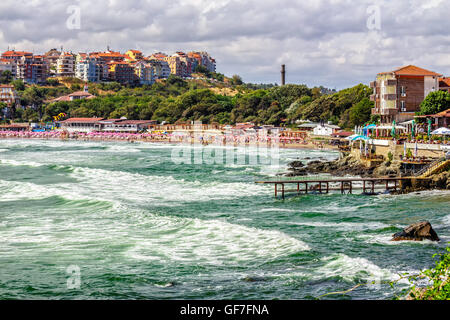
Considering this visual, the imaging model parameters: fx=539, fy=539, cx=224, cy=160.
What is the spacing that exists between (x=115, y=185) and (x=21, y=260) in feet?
82.6

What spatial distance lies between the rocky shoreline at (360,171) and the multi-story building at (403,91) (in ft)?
62.6

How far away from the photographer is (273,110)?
463 ft

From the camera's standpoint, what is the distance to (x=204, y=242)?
25.9m

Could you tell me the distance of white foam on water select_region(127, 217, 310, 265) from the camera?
75.7 feet

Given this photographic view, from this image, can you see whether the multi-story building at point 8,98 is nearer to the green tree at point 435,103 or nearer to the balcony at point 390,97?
the balcony at point 390,97

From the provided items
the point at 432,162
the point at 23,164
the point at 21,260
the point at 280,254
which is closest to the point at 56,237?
the point at 21,260

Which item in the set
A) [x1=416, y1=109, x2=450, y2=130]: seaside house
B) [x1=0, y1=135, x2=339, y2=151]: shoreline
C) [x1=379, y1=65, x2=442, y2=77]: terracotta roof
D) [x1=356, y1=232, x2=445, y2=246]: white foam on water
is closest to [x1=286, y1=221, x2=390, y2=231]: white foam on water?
[x1=356, y1=232, x2=445, y2=246]: white foam on water

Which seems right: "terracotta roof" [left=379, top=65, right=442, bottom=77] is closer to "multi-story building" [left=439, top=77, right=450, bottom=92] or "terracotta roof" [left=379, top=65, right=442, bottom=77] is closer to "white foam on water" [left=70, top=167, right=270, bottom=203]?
"multi-story building" [left=439, top=77, right=450, bottom=92]

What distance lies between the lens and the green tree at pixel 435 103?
225 feet

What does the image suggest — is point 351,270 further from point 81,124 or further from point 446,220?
point 81,124

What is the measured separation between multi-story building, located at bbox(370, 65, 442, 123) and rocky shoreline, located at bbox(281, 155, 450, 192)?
62.6 feet

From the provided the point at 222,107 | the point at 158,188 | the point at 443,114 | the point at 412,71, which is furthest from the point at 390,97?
the point at 222,107

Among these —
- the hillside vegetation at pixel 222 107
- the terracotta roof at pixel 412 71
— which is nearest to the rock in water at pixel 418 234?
the terracotta roof at pixel 412 71
